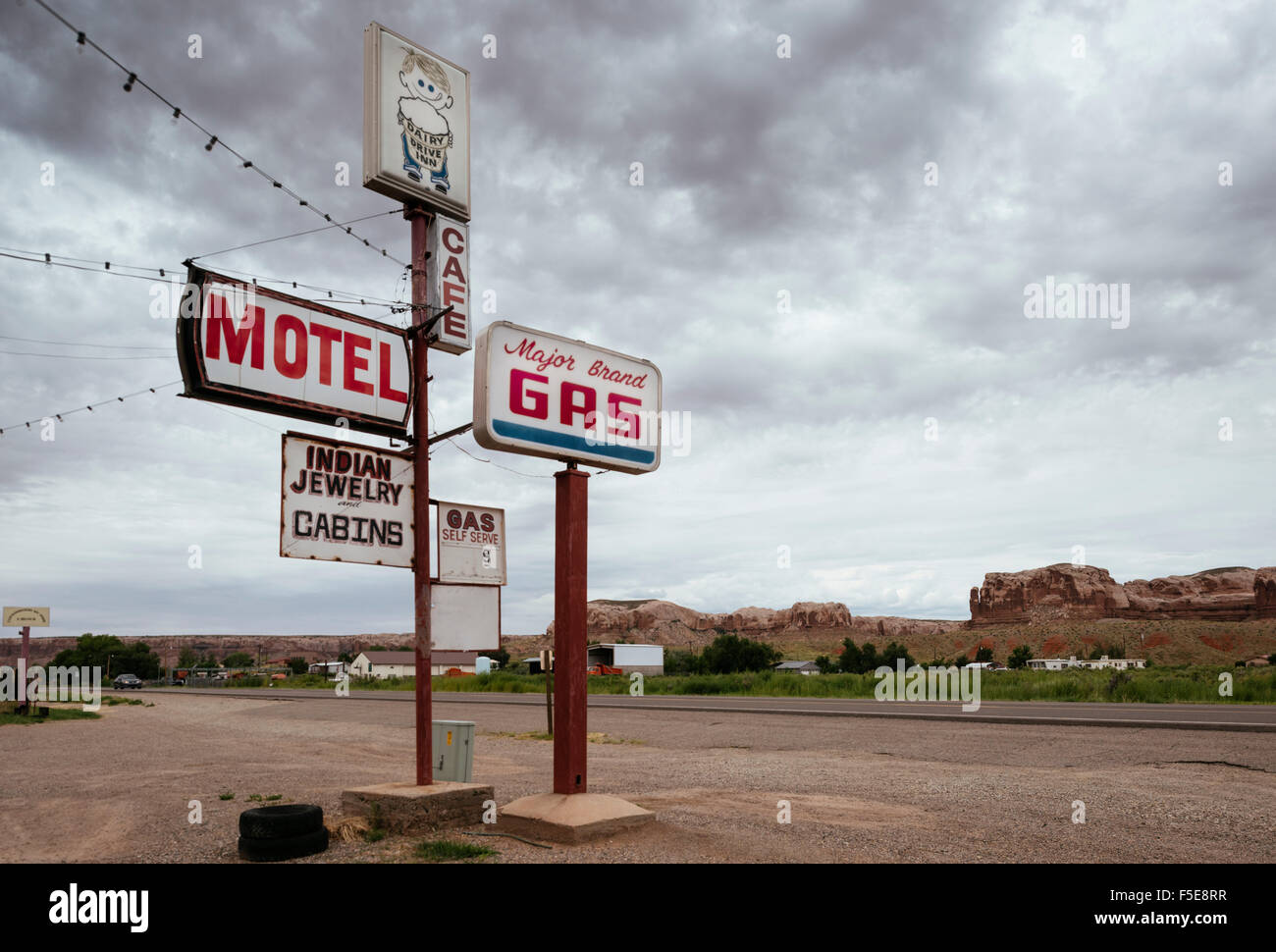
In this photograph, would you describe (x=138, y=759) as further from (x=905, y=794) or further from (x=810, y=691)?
(x=810, y=691)

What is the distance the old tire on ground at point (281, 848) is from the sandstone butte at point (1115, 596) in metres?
170

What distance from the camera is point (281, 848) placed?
7.70 metres

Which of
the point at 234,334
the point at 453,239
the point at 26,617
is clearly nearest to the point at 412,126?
the point at 453,239

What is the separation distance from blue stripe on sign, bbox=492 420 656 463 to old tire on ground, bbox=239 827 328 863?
4.03 metres

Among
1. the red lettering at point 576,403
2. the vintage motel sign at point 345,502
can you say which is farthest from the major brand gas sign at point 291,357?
the red lettering at point 576,403

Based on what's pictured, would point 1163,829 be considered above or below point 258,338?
below

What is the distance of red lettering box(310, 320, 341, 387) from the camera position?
30.0ft

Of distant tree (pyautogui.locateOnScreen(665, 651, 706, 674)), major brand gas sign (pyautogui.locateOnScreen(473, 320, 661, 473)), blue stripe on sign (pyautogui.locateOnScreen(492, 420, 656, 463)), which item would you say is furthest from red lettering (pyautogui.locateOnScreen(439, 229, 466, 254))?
distant tree (pyautogui.locateOnScreen(665, 651, 706, 674))

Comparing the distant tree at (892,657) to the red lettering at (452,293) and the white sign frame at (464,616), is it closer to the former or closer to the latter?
the white sign frame at (464,616)

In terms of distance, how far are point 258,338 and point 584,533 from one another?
12.2 ft

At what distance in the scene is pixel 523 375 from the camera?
29.6 ft

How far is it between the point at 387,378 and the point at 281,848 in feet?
15.7

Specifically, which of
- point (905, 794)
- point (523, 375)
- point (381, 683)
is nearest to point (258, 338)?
point (523, 375)
